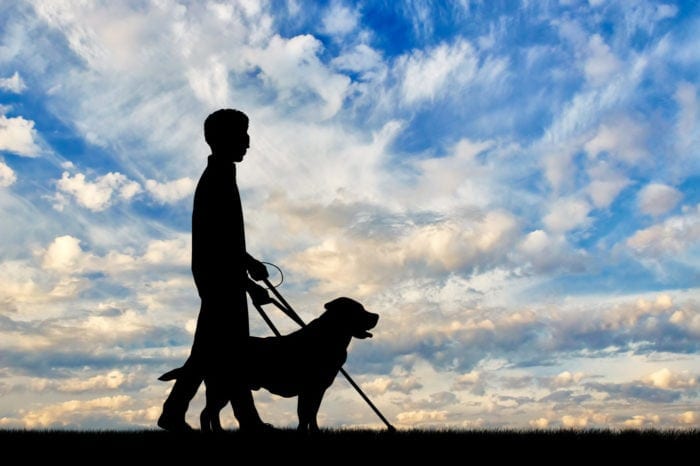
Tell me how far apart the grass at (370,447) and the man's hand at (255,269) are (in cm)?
169

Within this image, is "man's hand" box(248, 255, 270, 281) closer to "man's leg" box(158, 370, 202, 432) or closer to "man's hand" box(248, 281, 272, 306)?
"man's hand" box(248, 281, 272, 306)

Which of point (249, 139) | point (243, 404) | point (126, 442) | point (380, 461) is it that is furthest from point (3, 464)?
point (249, 139)

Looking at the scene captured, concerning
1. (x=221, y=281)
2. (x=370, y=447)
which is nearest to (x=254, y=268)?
(x=221, y=281)

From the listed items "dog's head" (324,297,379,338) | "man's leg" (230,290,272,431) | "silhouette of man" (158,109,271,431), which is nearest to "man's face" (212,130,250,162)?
"silhouette of man" (158,109,271,431)

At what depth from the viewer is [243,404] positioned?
26.4 feet

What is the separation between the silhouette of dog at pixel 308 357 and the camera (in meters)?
8.38

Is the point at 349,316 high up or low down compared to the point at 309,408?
up

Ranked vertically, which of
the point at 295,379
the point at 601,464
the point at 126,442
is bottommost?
the point at 601,464

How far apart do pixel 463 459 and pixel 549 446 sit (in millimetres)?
1274

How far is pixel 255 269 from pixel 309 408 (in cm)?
163

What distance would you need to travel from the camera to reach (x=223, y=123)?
8.25 metres

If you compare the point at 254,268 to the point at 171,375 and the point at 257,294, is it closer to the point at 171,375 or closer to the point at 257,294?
the point at 257,294

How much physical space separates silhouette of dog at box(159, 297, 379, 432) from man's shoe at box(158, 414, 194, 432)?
Result: 44 cm

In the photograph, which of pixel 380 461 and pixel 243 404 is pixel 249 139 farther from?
pixel 380 461
